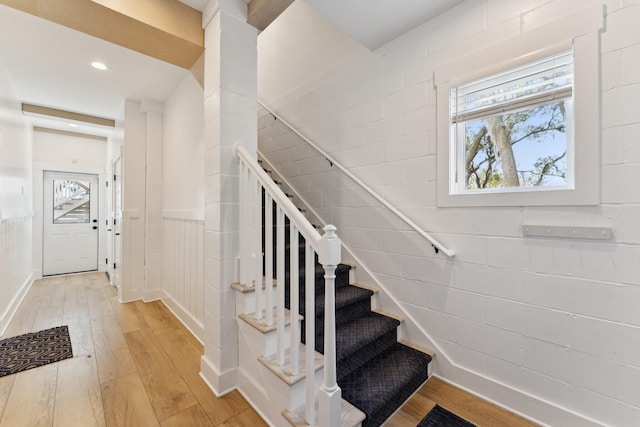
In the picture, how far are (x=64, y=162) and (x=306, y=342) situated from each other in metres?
6.01

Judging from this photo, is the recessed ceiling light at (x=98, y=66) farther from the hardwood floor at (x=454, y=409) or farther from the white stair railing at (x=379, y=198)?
the hardwood floor at (x=454, y=409)

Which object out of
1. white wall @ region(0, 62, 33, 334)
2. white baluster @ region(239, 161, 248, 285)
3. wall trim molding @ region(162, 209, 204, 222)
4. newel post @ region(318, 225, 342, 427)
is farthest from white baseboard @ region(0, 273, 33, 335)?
newel post @ region(318, 225, 342, 427)

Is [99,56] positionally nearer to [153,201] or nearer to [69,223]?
[153,201]

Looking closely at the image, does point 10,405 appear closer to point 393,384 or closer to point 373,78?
point 393,384

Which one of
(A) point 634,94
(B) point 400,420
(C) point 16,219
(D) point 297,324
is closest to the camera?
(A) point 634,94

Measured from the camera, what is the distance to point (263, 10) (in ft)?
5.74

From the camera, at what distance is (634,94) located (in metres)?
1.22

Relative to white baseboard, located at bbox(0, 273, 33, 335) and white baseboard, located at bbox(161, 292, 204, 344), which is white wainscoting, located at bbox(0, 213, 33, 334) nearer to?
white baseboard, located at bbox(0, 273, 33, 335)

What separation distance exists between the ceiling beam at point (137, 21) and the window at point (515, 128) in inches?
74.6

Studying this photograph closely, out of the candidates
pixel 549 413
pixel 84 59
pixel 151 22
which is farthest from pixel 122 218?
pixel 549 413

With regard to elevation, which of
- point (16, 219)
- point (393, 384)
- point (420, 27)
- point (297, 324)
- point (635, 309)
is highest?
point (420, 27)

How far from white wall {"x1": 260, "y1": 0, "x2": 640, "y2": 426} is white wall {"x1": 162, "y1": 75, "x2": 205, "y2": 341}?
4.23 ft

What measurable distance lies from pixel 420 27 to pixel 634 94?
1274 mm

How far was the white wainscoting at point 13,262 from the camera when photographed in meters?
2.65
